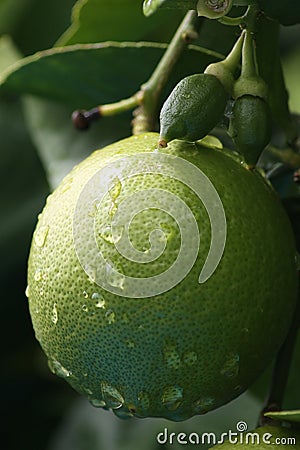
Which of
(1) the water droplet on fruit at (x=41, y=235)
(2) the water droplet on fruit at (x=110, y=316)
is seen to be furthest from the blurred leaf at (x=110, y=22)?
(2) the water droplet on fruit at (x=110, y=316)

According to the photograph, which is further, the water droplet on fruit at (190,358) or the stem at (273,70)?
the stem at (273,70)

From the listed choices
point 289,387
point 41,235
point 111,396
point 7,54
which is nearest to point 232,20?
point 41,235

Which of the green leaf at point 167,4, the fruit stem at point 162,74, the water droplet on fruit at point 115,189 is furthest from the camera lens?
the fruit stem at point 162,74

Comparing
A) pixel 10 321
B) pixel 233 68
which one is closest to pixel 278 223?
pixel 233 68

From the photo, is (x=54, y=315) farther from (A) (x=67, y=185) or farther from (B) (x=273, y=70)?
(B) (x=273, y=70)

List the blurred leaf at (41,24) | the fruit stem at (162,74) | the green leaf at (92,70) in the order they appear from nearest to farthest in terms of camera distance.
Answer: the fruit stem at (162,74), the green leaf at (92,70), the blurred leaf at (41,24)

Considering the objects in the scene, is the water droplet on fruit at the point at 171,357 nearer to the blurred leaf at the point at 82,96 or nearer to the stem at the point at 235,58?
the stem at the point at 235,58

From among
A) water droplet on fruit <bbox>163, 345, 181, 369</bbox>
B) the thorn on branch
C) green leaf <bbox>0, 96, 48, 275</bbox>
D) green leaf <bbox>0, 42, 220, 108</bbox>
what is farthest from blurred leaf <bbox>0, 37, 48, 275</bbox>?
water droplet on fruit <bbox>163, 345, 181, 369</bbox>

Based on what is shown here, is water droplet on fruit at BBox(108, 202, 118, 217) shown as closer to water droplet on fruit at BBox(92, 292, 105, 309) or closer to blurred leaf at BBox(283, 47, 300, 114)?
water droplet on fruit at BBox(92, 292, 105, 309)

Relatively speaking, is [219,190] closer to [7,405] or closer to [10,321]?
[10,321]
